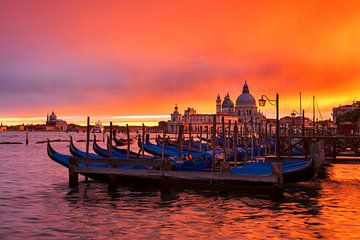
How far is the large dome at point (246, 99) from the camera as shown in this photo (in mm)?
148375

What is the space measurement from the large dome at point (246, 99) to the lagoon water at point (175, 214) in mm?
132059

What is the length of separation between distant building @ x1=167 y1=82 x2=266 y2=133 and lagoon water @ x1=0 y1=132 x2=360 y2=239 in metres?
123

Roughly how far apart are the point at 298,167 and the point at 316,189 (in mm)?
1979

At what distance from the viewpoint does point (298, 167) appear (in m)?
14.8

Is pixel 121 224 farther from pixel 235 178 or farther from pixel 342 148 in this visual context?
pixel 342 148

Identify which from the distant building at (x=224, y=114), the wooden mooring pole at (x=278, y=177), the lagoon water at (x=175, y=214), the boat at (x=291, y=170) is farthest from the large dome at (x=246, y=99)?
the wooden mooring pole at (x=278, y=177)

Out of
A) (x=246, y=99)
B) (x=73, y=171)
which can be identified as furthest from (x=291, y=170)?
(x=246, y=99)

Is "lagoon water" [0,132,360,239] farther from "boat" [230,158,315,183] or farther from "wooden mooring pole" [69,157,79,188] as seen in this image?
"boat" [230,158,315,183]

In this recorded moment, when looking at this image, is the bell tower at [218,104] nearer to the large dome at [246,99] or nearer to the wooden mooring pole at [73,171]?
the large dome at [246,99]

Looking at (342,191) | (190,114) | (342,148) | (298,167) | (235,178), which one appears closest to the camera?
(235,178)

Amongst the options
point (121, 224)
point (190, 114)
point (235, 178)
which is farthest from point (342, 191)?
point (190, 114)

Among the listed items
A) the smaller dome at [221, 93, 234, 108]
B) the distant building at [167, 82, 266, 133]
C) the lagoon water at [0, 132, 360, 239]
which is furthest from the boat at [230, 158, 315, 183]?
the smaller dome at [221, 93, 234, 108]

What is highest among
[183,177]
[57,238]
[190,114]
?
[190,114]

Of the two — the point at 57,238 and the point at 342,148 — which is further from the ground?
the point at 342,148
